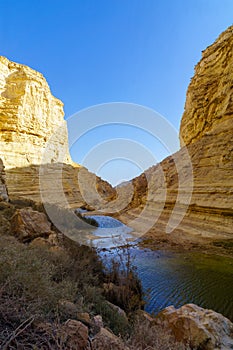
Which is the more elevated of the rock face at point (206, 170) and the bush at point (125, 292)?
the rock face at point (206, 170)

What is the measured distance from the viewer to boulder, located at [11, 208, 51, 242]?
4645 millimetres

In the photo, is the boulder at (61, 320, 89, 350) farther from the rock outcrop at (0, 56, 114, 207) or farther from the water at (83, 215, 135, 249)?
the rock outcrop at (0, 56, 114, 207)

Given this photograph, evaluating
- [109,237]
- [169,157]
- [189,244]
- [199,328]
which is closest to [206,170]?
[189,244]

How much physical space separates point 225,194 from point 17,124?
19732 mm

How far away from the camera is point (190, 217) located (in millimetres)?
10812

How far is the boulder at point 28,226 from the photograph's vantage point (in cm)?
464

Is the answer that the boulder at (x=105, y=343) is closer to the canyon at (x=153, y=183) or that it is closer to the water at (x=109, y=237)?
the canyon at (x=153, y=183)

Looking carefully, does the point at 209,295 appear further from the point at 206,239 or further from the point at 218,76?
the point at 218,76

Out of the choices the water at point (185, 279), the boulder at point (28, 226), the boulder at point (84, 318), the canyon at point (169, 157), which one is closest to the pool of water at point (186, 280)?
the water at point (185, 279)

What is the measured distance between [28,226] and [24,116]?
19.5 meters

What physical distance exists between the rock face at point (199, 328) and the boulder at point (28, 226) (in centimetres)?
332

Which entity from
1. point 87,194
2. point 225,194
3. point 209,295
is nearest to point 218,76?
point 225,194

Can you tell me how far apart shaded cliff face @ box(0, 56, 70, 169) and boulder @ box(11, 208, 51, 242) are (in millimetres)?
14968

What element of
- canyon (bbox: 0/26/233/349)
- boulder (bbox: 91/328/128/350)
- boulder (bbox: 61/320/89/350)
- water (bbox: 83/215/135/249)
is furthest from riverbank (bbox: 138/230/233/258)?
boulder (bbox: 61/320/89/350)
